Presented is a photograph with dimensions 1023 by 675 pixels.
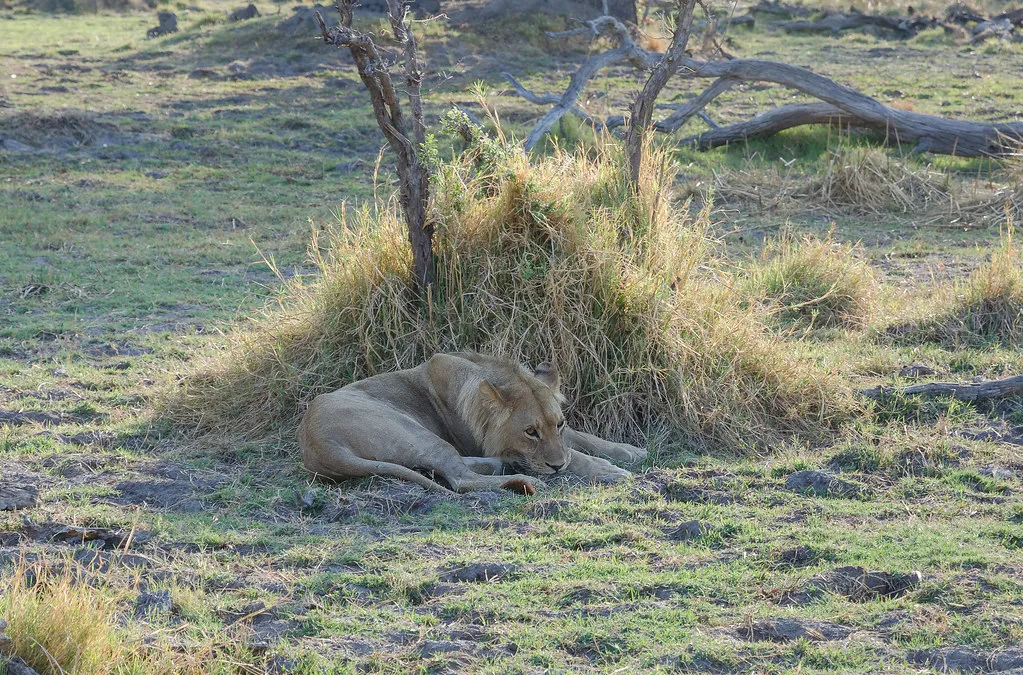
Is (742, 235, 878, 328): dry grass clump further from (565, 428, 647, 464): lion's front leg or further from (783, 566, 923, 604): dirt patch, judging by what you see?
(783, 566, 923, 604): dirt patch

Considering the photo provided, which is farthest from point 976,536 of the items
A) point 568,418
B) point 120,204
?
point 120,204

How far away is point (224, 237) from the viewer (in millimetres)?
11445

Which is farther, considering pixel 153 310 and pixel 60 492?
pixel 153 310

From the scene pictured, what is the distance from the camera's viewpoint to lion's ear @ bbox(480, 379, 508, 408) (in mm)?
5824

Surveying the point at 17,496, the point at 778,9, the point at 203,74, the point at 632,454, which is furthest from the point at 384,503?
the point at 778,9

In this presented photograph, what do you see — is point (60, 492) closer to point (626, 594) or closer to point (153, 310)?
point (626, 594)

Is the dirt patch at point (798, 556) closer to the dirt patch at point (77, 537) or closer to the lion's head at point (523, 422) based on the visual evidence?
the lion's head at point (523, 422)

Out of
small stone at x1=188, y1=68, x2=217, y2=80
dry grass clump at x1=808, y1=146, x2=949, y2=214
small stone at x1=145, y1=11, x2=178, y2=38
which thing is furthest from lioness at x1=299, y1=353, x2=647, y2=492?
small stone at x1=145, y1=11, x2=178, y2=38

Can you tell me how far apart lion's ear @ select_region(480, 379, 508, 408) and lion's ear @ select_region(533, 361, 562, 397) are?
0.85ft

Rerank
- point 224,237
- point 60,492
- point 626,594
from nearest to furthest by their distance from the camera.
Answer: point 626,594
point 60,492
point 224,237

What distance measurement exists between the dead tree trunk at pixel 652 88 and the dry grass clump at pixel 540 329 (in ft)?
2.47

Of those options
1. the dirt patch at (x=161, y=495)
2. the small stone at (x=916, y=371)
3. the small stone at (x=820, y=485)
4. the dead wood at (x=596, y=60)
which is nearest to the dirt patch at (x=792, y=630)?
the small stone at (x=820, y=485)

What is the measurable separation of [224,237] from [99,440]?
531 centimetres

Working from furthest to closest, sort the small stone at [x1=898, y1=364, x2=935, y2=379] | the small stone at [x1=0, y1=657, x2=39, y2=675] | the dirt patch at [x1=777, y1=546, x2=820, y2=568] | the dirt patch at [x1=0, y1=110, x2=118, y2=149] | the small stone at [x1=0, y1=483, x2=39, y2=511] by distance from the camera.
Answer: the dirt patch at [x1=0, y1=110, x2=118, y2=149], the small stone at [x1=898, y1=364, x2=935, y2=379], the small stone at [x1=0, y1=483, x2=39, y2=511], the dirt patch at [x1=777, y1=546, x2=820, y2=568], the small stone at [x1=0, y1=657, x2=39, y2=675]
